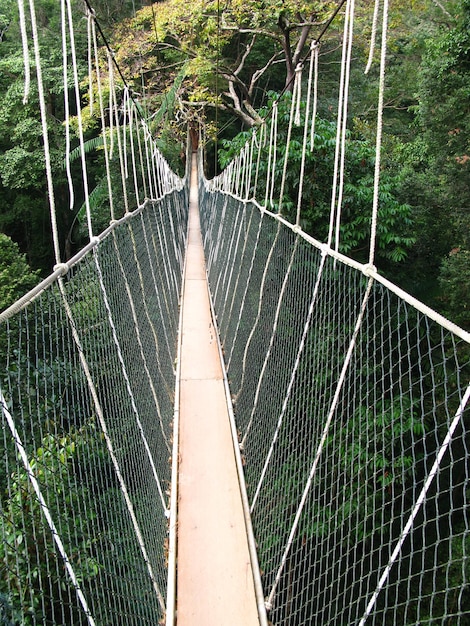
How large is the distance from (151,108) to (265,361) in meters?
6.81

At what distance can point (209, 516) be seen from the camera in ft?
5.59

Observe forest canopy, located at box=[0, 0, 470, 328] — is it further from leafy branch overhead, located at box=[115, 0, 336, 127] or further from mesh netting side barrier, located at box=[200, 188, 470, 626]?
mesh netting side barrier, located at box=[200, 188, 470, 626]

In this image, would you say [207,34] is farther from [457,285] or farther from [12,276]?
[457,285]

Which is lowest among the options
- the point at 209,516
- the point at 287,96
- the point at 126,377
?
the point at 209,516

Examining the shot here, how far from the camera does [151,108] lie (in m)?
7.78

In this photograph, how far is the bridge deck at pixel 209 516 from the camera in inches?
54.7

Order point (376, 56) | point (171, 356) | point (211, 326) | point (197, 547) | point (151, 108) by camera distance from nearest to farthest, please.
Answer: point (197, 547)
point (171, 356)
point (211, 326)
point (376, 56)
point (151, 108)

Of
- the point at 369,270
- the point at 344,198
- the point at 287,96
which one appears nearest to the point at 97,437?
the point at 369,270

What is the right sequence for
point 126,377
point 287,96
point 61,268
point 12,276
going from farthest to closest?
1. point 12,276
2. point 287,96
3. point 126,377
4. point 61,268

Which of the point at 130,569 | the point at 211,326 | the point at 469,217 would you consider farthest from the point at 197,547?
the point at 469,217

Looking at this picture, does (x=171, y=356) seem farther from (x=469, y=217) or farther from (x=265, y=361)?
(x=469, y=217)

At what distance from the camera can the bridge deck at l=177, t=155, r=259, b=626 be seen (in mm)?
1391

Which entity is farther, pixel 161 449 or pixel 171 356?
pixel 171 356

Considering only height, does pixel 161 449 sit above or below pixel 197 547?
above
